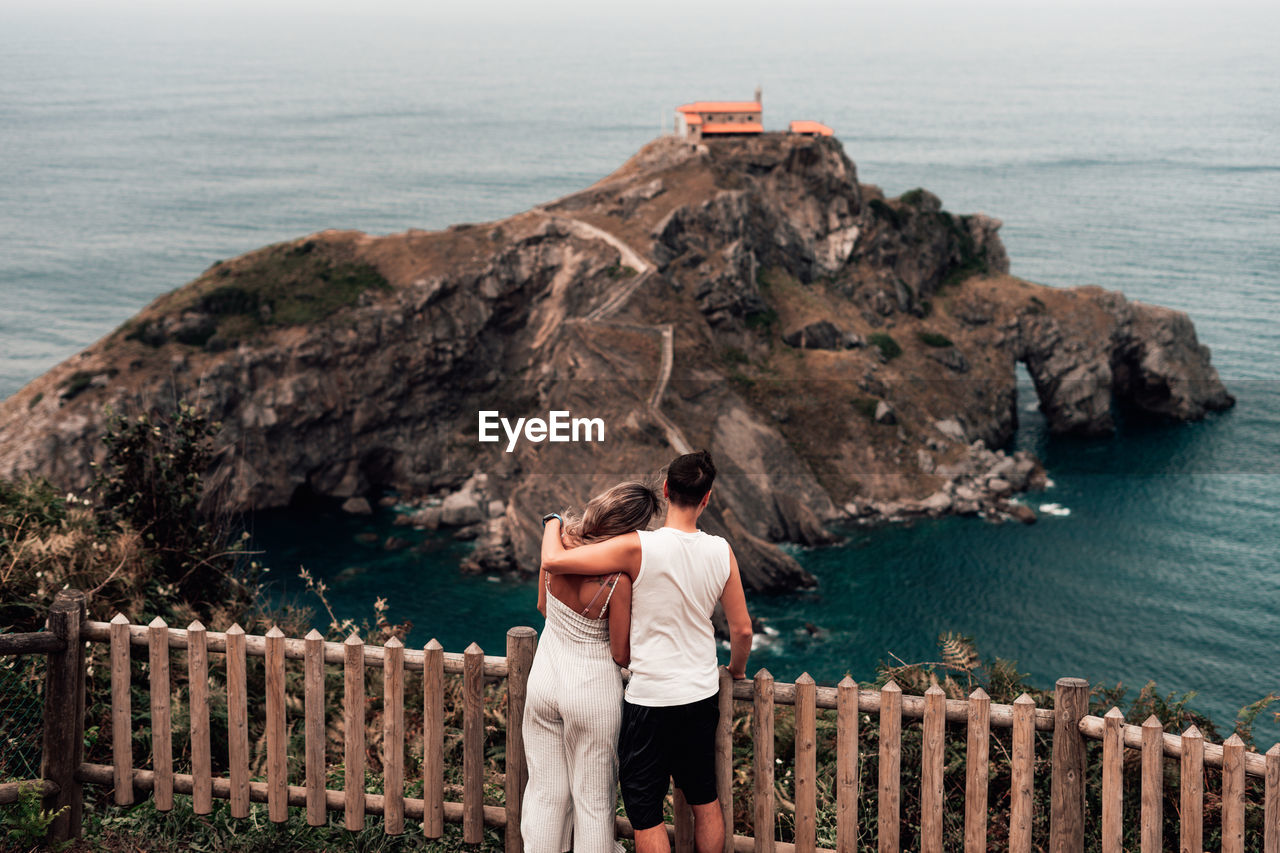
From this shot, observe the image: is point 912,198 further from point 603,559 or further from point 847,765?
point 603,559

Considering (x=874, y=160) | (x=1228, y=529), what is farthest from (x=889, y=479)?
(x=874, y=160)

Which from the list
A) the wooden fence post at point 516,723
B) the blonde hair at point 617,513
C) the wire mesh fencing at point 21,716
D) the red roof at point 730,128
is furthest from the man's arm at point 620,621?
the red roof at point 730,128

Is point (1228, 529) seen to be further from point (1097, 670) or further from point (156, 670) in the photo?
point (156, 670)

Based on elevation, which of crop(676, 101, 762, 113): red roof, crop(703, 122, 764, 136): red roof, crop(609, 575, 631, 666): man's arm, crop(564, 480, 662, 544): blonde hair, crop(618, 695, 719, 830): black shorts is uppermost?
crop(676, 101, 762, 113): red roof

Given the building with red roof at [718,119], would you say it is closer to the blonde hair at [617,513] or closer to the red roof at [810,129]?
the red roof at [810,129]

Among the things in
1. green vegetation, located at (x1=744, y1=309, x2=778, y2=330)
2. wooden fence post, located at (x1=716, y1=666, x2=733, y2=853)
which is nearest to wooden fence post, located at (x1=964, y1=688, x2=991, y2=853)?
wooden fence post, located at (x1=716, y1=666, x2=733, y2=853)

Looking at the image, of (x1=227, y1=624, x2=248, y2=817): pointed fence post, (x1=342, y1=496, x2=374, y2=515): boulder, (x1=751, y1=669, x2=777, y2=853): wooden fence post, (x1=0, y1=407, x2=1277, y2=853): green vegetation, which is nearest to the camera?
(x1=751, y1=669, x2=777, y2=853): wooden fence post

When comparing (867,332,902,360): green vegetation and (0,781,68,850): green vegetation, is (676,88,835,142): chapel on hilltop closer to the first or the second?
(867,332,902,360): green vegetation
